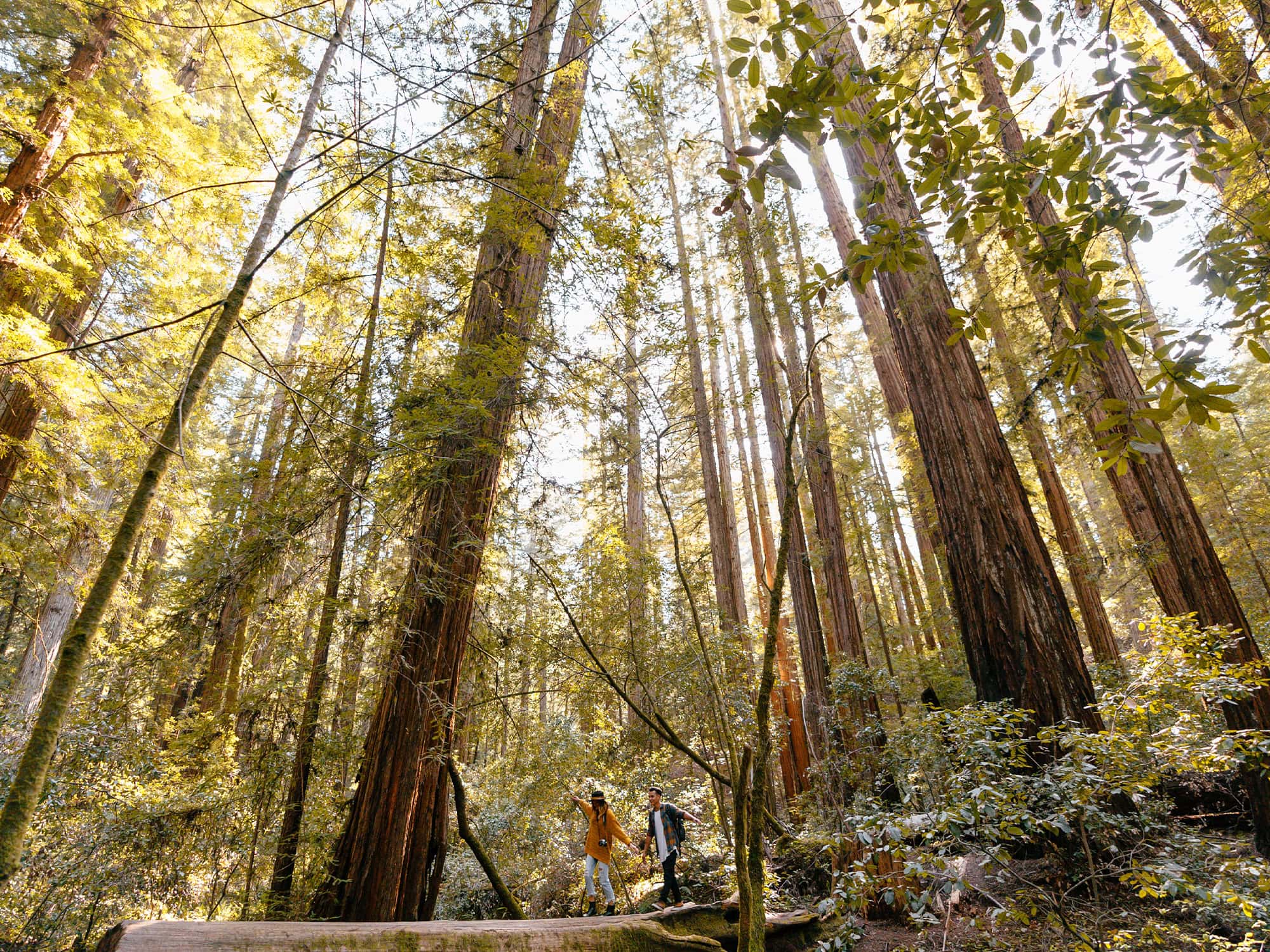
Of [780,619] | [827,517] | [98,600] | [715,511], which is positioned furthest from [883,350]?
[98,600]

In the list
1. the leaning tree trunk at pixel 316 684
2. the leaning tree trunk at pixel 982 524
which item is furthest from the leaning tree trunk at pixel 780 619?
the leaning tree trunk at pixel 316 684

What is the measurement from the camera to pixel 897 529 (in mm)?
17938

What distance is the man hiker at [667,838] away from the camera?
6480 millimetres

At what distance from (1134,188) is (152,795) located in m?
8.02

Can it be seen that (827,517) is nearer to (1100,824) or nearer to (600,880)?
(600,880)

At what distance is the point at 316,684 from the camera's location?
15.3ft

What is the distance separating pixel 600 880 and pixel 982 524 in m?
5.74

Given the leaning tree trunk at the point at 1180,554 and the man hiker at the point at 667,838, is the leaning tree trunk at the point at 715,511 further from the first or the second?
the leaning tree trunk at the point at 1180,554

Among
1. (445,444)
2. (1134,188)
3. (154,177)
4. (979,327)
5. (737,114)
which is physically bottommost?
(979,327)

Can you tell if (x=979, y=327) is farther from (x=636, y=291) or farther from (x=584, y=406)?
(x=584, y=406)

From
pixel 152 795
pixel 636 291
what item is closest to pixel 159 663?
pixel 152 795

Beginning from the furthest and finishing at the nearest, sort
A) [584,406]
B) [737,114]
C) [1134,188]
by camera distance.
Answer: [737,114]
[584,406]
[1134,188]

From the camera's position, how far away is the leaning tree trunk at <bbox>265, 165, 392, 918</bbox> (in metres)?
4.23

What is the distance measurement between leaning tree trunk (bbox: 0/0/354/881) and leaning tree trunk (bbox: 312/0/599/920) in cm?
162
